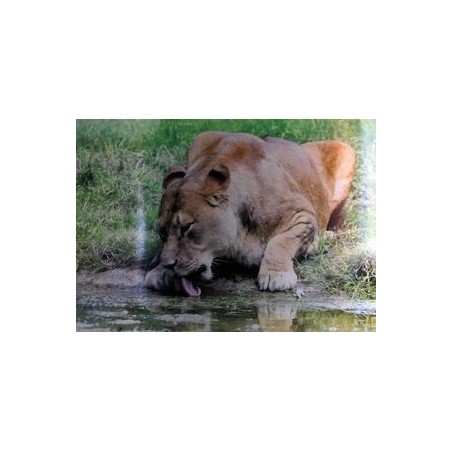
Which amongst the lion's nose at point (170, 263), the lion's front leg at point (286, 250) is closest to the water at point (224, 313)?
the lion's front leg at point (286, 250)

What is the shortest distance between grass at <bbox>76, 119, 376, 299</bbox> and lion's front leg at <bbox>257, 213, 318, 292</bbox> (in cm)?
11

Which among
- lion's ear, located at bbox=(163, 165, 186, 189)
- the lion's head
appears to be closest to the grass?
lion's ear, located at bbox=(163, 165, 186, 189)

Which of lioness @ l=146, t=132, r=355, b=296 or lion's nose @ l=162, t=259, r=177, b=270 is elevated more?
lioness @ l=146, t=132, r=355, b=296

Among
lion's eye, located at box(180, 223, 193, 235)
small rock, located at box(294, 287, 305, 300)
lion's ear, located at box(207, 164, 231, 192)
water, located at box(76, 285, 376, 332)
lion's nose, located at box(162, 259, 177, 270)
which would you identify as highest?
lion's ear, located at box(207, 164, 231, 192)

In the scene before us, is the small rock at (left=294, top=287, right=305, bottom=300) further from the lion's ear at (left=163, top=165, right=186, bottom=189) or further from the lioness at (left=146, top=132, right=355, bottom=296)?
the lion's ear at (left=163, top=165, right=186, bottom=189)

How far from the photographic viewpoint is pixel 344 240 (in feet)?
22.3

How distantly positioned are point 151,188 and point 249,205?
2.80ft

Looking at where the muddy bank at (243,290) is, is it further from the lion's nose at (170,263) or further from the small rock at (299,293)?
the lion's nose at (170,263)

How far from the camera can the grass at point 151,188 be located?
6.71 m

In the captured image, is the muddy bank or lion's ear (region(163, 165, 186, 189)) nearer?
the muddy bank

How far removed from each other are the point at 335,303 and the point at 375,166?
3.98ft

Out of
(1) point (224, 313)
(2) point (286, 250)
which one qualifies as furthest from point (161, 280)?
(2) point (286, 250)

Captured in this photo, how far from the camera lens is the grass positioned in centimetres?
671

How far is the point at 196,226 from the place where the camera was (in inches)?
256
